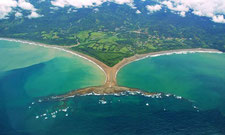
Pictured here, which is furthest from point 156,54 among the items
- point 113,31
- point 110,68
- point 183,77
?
point 113,31

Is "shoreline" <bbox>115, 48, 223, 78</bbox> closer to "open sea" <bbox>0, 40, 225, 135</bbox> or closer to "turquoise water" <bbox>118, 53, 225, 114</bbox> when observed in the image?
"turquoise water" <bbox>118, 53, 225, 114</bbox>

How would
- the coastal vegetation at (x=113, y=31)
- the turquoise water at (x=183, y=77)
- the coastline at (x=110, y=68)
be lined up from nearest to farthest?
1. the coastline at (x=110, y=68)
2. the turquoise water at (x=183, y=77)
3. the coastal vegetation at (x=113, y=31)

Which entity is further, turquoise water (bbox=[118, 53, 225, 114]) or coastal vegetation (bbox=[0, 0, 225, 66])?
coastal vegetation (bbox=[0, 0, 225, 66])

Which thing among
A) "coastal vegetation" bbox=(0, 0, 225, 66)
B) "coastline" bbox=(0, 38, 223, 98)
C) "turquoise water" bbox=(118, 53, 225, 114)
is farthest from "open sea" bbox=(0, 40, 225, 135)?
"coastal vegetation" bbox=(0, 0, 225, 66)

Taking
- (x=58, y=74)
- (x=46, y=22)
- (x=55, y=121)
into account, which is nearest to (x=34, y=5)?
(x=46, y=22)

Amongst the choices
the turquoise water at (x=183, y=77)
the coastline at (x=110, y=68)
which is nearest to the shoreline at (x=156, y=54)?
the coastline at (x=110, y=68)

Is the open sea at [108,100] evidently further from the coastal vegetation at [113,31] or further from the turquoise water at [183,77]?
the coastal vegetation at [113,31]
